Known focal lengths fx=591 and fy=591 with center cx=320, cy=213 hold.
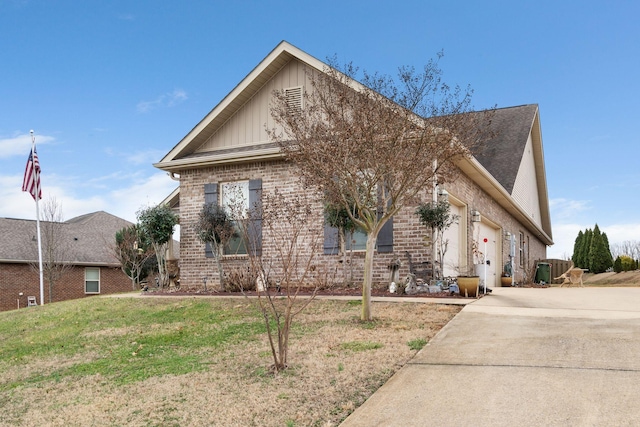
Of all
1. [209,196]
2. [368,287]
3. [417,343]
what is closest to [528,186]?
[209,196]

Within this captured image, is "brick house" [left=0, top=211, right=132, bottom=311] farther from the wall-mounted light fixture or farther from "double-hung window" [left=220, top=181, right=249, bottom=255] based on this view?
the wall-mounted light fixture

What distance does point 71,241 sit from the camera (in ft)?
92.8

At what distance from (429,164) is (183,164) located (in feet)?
28.1

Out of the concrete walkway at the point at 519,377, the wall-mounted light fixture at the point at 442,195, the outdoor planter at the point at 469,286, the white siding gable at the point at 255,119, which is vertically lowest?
the concrete walkway at the point at 519,377

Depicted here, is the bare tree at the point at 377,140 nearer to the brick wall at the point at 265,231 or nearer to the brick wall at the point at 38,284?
the brick wall at the point at 265,231

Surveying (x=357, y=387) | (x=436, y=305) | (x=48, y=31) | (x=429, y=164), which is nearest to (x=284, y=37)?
(x=48, y=31)

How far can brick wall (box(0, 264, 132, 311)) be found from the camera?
2593 cm

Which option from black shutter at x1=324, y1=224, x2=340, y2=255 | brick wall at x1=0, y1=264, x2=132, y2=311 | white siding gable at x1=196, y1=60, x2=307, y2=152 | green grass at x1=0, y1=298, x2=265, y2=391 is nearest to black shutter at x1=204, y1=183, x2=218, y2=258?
white siding gable at x1=196, y1=60, x2=307, y2=152

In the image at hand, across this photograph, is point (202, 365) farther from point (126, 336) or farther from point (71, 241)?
point (71, 241)

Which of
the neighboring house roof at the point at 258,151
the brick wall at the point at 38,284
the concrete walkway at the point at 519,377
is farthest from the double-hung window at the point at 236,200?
the brick wall at the point at 38,284

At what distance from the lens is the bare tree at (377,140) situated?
359 inches

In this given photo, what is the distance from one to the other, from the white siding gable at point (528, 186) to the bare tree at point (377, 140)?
34.2ft

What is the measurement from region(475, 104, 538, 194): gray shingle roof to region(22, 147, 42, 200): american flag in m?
15.4

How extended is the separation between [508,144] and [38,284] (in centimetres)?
2118
